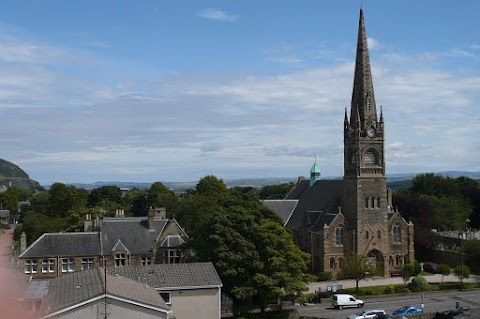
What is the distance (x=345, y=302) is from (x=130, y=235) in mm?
22007

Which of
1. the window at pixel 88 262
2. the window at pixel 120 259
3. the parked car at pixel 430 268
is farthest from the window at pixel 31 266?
the parked car at pixel 430 268

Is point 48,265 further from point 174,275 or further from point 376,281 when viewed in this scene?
point 376,281

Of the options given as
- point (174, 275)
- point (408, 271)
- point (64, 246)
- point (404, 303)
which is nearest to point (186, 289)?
point (174, 275)

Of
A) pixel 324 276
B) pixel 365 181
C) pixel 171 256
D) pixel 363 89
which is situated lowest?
pixel 324 276

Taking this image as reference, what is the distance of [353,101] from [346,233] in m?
15.1

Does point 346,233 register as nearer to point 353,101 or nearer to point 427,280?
point 427,280

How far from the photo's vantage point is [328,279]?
56594mm

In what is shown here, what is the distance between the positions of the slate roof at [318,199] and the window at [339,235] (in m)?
3.10

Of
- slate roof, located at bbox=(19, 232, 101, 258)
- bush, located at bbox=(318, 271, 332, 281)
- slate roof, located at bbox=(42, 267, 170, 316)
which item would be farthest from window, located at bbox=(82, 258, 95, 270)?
bush, located at bbox=(318, 271, 332, 281)

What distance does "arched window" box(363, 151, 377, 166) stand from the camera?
6075 cm

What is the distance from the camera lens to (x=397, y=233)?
62.3 metres

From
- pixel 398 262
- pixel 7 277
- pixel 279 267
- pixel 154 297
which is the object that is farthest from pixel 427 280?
pixel 7 277

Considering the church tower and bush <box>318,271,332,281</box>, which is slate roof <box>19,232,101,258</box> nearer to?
bush <box>318,271,332,281</box>

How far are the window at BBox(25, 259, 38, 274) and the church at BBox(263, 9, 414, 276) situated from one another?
29.1m
